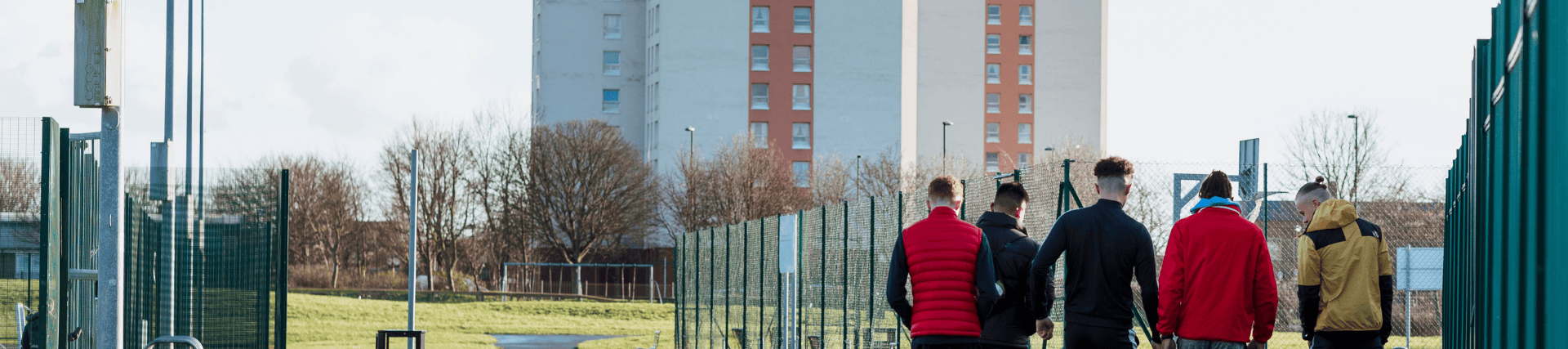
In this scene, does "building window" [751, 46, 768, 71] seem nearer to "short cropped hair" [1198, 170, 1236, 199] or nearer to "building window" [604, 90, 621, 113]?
"building window" [604, 90, 621, 113]

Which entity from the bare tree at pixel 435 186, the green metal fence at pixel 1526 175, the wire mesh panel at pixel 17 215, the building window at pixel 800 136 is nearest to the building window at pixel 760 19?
the building window at pixel 800 136

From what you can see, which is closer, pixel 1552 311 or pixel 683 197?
pixel 1552 311

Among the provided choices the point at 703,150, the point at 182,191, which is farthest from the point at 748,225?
the point at 703,150

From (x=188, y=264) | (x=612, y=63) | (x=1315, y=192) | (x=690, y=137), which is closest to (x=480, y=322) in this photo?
(x=188, y=264)

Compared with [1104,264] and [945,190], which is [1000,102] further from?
[1104,264]

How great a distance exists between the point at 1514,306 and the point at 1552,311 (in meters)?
0.70

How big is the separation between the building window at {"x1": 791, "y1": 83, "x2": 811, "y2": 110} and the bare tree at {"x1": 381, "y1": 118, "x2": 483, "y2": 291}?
18.5 m

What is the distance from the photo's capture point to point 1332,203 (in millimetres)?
6535

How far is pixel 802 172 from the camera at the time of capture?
66938 millimetres

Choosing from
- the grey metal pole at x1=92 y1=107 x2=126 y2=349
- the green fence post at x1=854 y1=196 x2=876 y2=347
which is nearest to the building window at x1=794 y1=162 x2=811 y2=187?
the green fence post at x1=854 y1=196 x2=876 y2=347

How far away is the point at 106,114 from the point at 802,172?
59670 mm

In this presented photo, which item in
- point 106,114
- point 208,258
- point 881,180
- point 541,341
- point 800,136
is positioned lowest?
point 541,341

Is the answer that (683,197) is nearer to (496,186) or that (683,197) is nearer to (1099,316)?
(496,186)

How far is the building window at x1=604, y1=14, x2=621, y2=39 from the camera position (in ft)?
241
